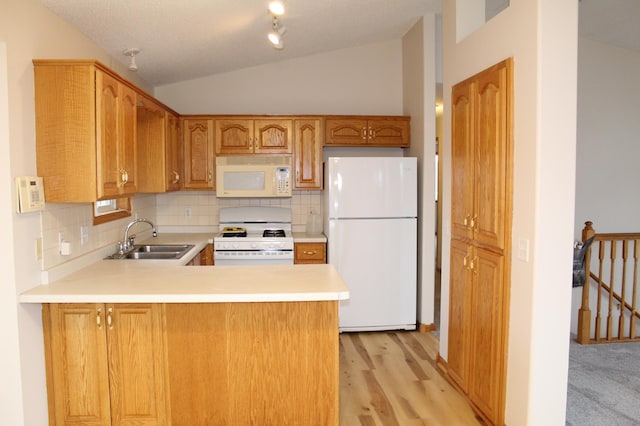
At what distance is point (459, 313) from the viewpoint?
3.12m

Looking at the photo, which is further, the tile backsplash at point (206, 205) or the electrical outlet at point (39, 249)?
the tile backsplash at point (206, 205)

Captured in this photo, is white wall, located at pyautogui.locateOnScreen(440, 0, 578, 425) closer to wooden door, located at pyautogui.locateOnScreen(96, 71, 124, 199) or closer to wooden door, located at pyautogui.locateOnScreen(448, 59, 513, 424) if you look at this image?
wooden door, located at pyautogui.locateOnScreen(448, 59, 513, 424)

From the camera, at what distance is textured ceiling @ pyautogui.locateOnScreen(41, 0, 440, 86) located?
8.89ft

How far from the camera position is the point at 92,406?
2.45 metres

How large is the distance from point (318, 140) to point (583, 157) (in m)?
2.78

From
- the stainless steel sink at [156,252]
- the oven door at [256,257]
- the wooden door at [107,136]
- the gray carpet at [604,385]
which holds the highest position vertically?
the wooden door at [107,136]

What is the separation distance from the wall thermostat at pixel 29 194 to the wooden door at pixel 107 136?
0.29 meters

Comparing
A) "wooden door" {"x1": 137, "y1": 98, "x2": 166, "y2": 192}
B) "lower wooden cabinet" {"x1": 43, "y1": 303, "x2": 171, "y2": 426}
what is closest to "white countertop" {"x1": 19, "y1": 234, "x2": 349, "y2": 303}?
"lower wooden cabinet" {"x1": 43, "y1": 303, "x2": 171, "y2": 426}

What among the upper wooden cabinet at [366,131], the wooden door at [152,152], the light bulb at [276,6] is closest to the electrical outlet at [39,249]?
the wooden door at [152,152]

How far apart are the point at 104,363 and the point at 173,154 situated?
229cm

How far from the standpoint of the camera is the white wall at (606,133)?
4.78 metres

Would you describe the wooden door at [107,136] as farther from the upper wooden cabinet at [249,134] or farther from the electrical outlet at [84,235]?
the upper wooden cabinet at [249,134]

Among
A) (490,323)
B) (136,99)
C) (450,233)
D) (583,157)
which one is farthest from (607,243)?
(136,99)

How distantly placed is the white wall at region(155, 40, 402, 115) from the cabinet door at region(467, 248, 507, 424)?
263 cm
